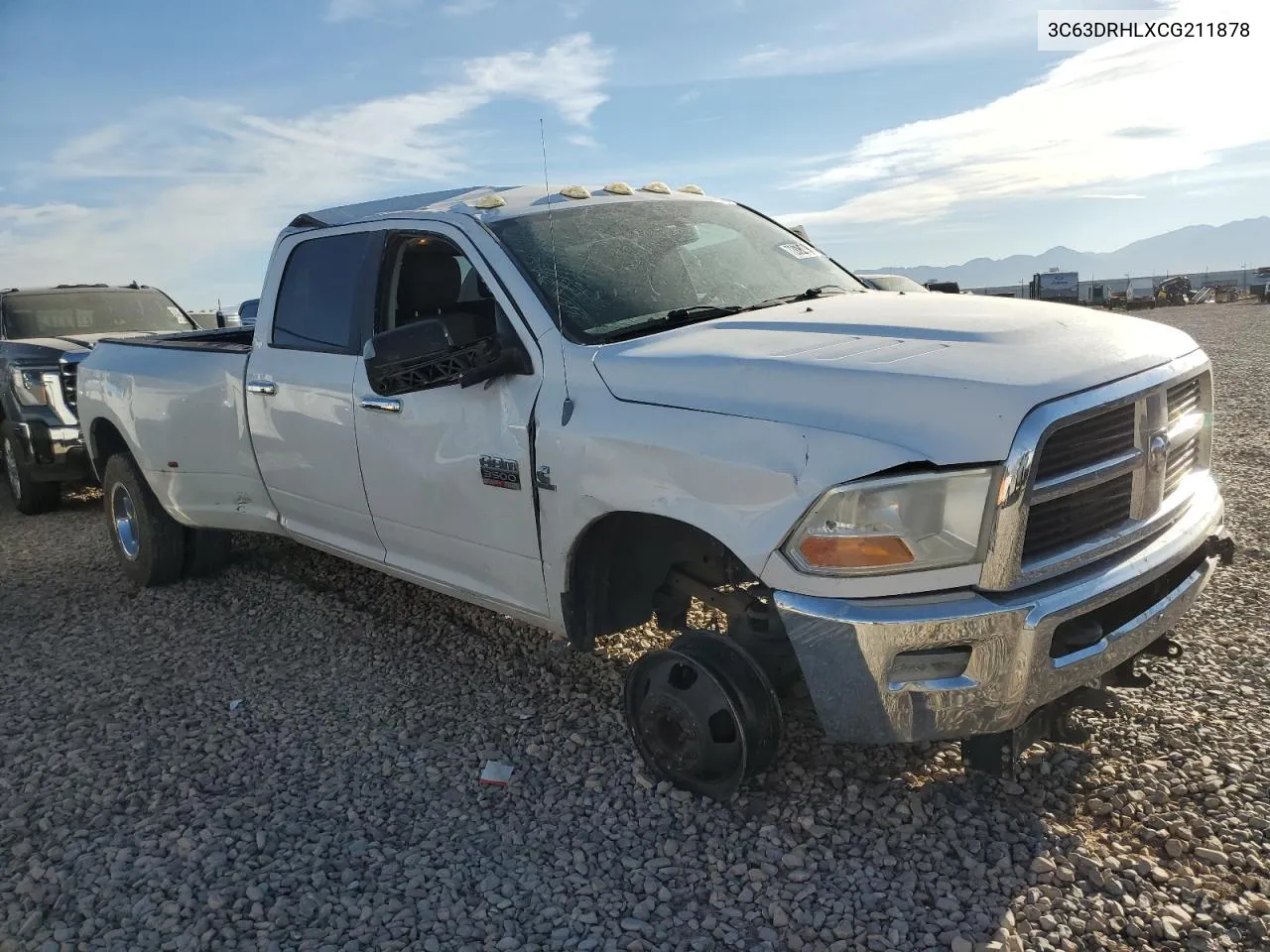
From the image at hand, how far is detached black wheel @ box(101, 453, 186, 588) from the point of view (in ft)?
18.7

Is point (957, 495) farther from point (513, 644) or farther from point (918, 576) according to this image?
point (513, 644)

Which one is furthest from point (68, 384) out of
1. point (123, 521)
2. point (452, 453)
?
point (452, 453)

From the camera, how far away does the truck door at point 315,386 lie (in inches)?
165

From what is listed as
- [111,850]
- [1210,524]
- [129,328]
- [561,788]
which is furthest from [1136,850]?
[129,328]

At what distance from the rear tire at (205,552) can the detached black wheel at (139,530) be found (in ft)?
0.15

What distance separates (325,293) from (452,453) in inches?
51.9

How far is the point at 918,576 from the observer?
252 centimetres

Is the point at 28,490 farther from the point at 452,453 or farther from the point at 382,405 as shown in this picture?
the point at 452,453

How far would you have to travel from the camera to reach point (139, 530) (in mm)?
5762

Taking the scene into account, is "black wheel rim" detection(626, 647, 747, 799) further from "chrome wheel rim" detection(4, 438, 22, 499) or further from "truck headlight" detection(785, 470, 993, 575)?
"chrome wheel rim" detection(4, 438, 22, 499)

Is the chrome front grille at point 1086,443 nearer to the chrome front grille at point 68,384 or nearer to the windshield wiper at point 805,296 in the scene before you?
the windshield wiper at point 805,296

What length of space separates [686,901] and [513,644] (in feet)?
6.81

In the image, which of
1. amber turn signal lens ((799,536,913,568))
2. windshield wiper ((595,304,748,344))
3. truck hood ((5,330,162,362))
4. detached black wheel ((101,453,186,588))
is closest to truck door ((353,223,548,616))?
windshield wiper ((595,304,748,344))

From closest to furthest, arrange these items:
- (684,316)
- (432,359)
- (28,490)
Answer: (432,359) → (684,316) → (28,490)
